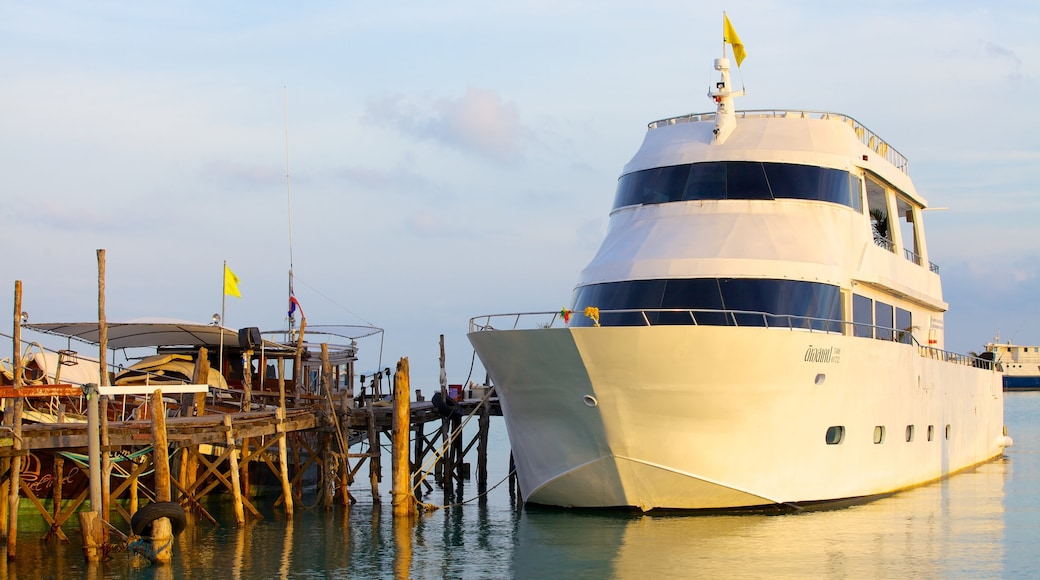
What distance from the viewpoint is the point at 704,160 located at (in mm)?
26562

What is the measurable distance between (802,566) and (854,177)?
11.3 metres

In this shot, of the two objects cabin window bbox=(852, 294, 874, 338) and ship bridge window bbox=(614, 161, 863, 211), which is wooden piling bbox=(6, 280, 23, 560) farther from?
cabin window bbox=(852, 294, 874, 338)

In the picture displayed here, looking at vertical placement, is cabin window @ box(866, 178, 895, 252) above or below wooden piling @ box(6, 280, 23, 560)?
above

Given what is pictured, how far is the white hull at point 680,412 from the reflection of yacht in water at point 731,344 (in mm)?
34

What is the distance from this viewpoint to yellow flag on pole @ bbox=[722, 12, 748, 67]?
1132 inches

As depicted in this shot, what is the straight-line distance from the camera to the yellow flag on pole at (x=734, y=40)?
94.3 feet

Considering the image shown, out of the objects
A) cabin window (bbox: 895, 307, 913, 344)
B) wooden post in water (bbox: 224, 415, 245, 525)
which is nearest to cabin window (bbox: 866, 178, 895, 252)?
cabin window (bbox: 895, 307, 913, 344)

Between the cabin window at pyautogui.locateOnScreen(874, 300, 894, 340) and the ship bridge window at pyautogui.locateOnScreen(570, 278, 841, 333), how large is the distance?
9.58 ft

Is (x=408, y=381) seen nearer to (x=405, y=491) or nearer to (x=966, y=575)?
(x=405, y=491)

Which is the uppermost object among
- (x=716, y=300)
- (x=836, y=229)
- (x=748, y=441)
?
(x=836, y=229)

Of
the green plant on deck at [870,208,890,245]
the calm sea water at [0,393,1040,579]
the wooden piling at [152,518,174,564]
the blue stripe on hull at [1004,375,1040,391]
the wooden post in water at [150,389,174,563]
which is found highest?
the green plant on deck at [870,208,890,245]

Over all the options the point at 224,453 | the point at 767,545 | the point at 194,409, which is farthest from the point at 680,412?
the point at 194,409

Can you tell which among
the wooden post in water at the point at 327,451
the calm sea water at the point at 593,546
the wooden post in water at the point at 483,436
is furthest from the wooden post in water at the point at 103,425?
the wooden post in water at the point at 483,436

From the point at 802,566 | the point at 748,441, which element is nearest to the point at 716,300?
the point at 748,441
